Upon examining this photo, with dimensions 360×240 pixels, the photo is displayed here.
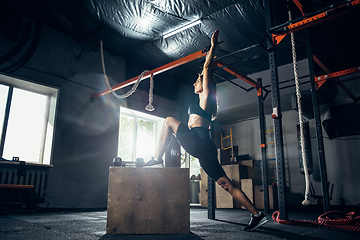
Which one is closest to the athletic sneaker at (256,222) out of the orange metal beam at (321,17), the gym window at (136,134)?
the orange metal beam at (321,17)

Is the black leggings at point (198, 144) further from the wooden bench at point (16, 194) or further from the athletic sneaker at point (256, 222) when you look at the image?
the wooden bench at point (16, 194)

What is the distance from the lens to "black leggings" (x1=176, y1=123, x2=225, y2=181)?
7.32ft

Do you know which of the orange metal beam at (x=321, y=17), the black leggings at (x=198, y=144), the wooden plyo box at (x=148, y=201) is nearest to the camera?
the wooden plyo box at (x=148, y=201)

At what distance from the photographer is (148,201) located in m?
2.07

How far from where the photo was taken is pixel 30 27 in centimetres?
498

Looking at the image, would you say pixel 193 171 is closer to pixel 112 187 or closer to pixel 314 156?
pixel 314 156

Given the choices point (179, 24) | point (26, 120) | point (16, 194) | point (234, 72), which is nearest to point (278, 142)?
point (234, 72)

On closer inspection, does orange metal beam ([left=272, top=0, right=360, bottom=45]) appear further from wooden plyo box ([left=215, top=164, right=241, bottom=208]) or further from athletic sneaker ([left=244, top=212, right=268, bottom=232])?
wooden plyo box ([left=215, top=164, right=241, bottom=208])

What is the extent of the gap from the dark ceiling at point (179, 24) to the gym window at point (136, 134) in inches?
67.1

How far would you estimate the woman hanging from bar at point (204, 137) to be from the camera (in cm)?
224

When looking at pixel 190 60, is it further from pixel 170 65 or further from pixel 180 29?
pixel 180 29

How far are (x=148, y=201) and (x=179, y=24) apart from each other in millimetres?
4014

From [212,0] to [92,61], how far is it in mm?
3161

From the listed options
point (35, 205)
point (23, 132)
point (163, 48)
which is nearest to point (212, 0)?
point (163, 48)
